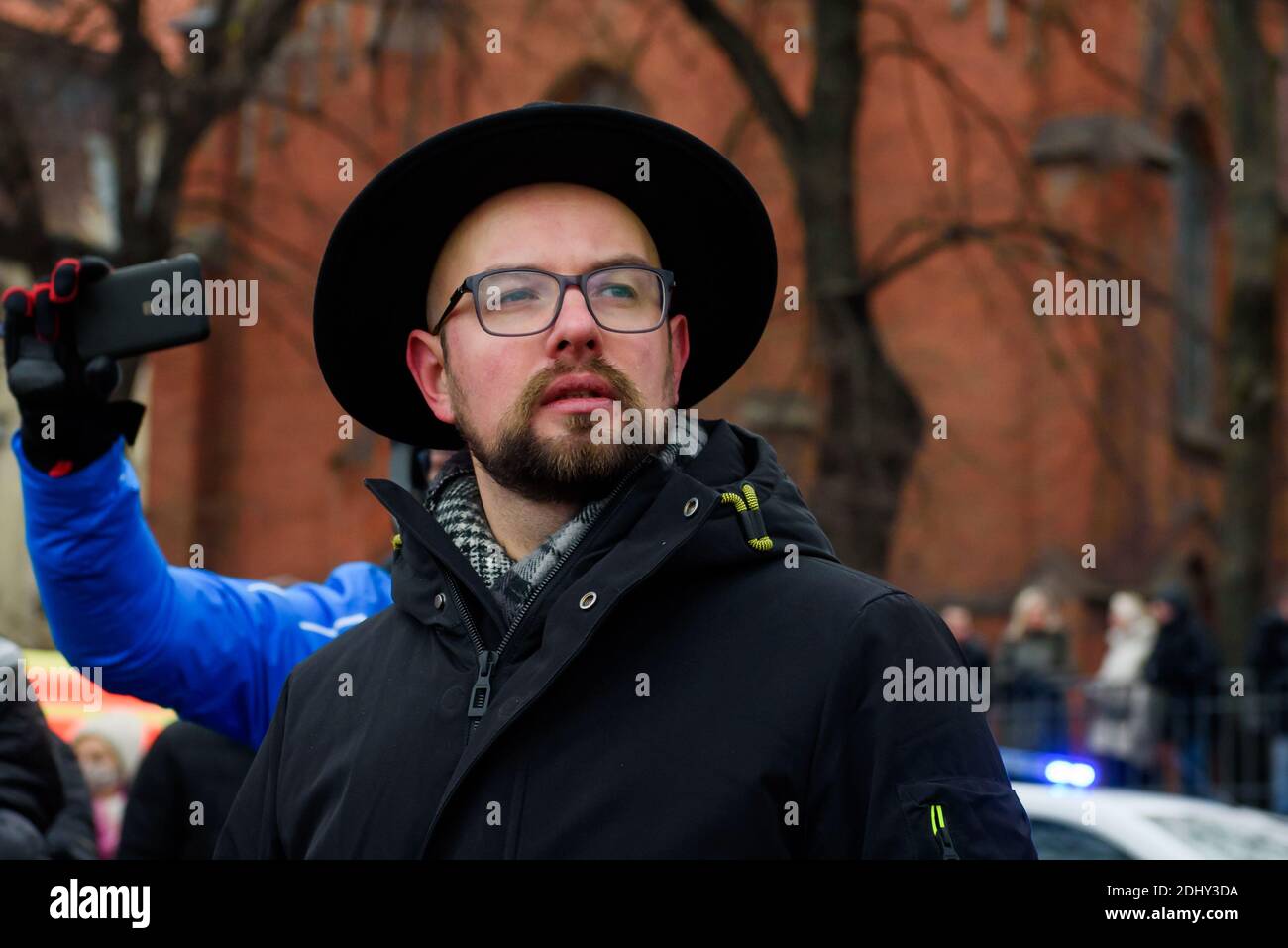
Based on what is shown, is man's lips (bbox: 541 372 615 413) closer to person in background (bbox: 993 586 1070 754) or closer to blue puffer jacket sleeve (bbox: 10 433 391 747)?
blue puffer jacket sleeve (bbox: 10 433 391 747)

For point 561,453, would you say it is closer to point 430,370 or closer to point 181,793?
point 430,370

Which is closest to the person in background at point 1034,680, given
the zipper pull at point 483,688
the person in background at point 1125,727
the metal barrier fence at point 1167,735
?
the metal barrier fence at point 1167,735

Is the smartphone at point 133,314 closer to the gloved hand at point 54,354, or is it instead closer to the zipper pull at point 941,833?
the gloved hand at point 54,354

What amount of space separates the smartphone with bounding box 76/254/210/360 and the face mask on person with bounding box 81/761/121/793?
4512mm

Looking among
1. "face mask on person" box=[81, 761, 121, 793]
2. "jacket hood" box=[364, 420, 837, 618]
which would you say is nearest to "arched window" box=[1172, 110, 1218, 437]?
"face mask on person" box=[81, 761, 121, 793]

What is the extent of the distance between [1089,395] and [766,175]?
4.94m

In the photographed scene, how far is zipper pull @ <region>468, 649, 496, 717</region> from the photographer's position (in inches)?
90.7

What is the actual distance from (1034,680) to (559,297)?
39.7ft

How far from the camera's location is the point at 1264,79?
1343 cm

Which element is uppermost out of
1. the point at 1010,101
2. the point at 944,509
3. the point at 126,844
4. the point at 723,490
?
the point at 1010,101

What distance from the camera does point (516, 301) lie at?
2520 mm

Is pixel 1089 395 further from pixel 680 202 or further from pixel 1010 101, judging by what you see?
pixel 680 202

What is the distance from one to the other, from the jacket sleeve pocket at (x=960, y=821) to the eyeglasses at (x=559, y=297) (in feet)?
2.65
